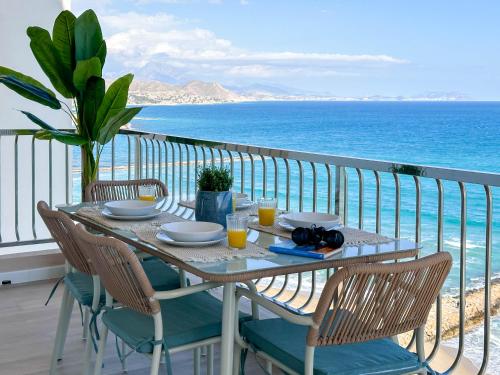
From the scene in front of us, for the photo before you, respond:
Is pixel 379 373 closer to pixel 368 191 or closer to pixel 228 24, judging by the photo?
pixel 368 191

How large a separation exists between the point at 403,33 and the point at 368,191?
1563 cm

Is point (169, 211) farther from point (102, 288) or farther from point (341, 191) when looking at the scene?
point (341, 191)

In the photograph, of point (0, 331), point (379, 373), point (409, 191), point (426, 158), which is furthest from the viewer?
point (426, 158)

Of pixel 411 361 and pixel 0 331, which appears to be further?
pixel 0 331

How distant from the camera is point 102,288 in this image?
9.63ft

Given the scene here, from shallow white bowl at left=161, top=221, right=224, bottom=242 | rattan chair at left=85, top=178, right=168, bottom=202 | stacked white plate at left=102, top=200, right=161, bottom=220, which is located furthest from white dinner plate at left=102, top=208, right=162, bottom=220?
rattan chair at left=85, top=178, right=168, bottom=202

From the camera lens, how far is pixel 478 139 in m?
30.9

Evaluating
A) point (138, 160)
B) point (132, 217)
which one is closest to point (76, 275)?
point (132, 217)

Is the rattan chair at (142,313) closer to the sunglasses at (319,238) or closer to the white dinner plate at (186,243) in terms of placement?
the white dinner plate at (186,243)

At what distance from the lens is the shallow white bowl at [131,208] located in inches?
115

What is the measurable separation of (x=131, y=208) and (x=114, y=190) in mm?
1080

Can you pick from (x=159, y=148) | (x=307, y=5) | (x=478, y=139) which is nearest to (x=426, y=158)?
(x=478, y=139)

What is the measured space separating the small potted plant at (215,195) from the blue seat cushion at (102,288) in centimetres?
47

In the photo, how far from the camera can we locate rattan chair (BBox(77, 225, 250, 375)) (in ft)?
7.28
